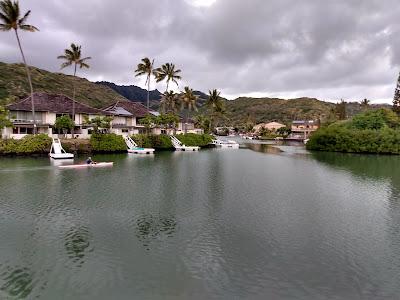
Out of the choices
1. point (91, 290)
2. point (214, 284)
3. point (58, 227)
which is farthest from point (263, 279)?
point (58, 227)

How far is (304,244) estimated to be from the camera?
21.9 metres

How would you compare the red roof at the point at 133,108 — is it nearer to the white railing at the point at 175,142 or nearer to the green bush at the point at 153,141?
the white railing at the point at 175,142

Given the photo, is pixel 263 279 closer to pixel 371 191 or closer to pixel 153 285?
pixel 153 285

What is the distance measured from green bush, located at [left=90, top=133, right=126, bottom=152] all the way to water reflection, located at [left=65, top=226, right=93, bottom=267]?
54855mm

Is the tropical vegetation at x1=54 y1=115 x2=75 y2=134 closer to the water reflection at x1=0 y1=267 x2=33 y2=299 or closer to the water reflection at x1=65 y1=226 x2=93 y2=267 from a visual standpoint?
the water reflection at x1=65 y1=226 x2=93 y2=267

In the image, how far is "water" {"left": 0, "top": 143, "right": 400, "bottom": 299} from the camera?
16.2m

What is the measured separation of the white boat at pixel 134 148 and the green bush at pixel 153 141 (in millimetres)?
1607

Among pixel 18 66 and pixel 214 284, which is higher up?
pixel 18 66

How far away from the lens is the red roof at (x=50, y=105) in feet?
251

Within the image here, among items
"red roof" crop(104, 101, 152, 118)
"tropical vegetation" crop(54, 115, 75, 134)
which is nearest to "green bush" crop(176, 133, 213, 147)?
"red roof" crop(104, 101, 152, 118)

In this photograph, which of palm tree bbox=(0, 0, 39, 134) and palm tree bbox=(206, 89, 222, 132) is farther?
palm tree bbox=(206, 89, 222, 132)

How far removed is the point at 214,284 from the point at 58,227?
13.4 meters

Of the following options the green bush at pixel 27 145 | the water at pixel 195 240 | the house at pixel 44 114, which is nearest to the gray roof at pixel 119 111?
the house at pixel 44 114

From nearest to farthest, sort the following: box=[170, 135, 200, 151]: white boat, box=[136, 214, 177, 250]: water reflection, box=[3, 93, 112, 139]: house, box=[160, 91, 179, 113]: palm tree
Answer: box=[136, 214, 177, 250]: water reflection → box=[3, 93, 112, 139]: house → box=[170, 135, 200, 151]: white boat → box=[160, 91, 179, 113]: palm tree
